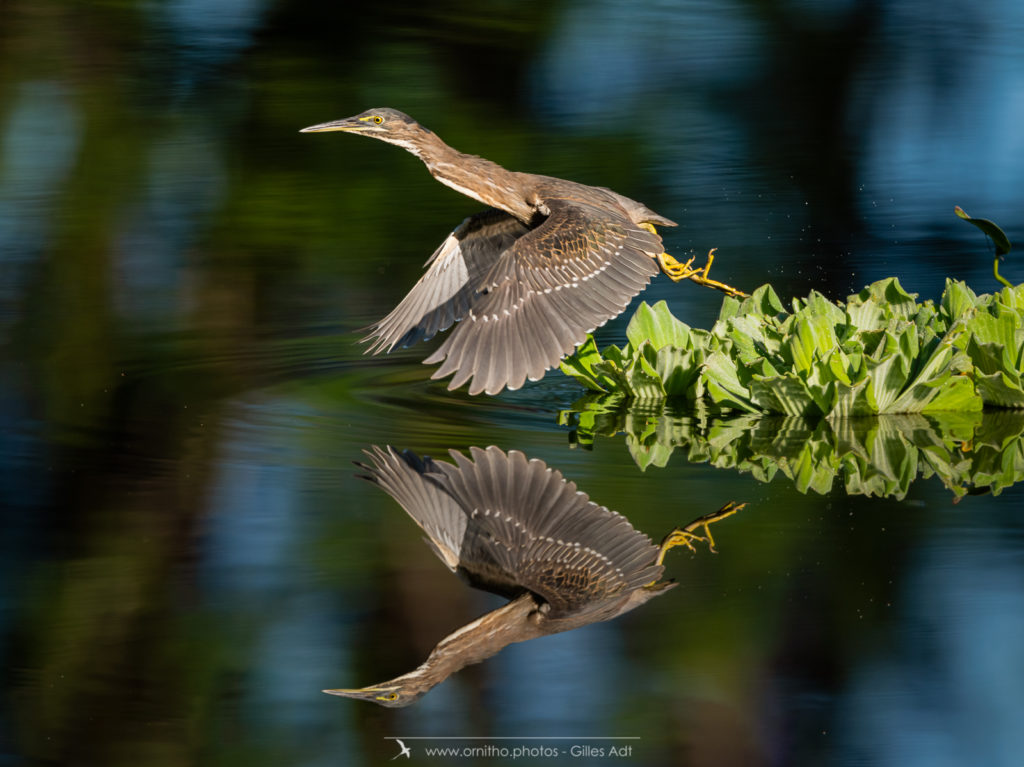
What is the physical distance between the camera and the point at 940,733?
335 centimetres

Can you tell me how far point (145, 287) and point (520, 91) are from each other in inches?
201

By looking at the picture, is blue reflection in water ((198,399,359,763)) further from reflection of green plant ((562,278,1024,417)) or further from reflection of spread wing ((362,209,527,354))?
reflection of green plant ((562,278,1024,417))

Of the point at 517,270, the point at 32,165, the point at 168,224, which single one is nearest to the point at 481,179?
the point at 517,270

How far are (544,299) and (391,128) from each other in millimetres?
1798

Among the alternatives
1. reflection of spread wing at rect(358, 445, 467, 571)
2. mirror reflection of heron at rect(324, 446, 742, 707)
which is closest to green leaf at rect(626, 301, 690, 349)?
mirror reflection of heron at rect(324, 446, 742, 707)

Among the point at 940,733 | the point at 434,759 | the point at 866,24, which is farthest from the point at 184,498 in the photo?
the point at 866,24

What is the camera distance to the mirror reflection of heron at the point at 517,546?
3.74 m

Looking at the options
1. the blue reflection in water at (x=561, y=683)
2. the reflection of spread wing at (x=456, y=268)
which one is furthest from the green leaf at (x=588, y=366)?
the blue reflection in water at (x=561, y=683)

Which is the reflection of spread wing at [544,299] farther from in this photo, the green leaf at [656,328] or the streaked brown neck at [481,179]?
the streaked brown neck at [481,179]

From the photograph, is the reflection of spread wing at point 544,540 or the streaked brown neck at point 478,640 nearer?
the streaked brown neck at point 478,640

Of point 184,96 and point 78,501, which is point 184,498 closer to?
point 78,501

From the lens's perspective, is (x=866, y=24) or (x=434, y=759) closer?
(x=434, y=759)

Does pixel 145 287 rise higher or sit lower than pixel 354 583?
lower

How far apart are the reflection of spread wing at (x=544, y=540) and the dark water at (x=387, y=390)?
14 cm
